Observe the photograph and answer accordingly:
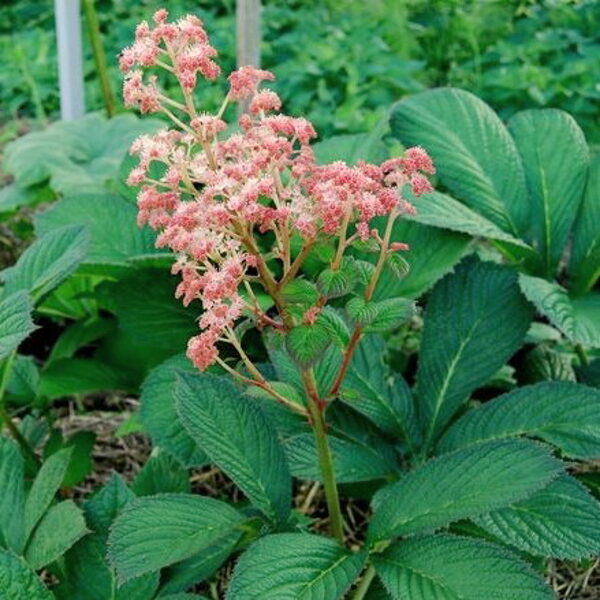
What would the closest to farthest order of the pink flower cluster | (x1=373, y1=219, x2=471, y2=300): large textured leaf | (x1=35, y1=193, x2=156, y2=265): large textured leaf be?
1. the pink flower cluster
2. (x1=373, y1=219, x2=471, y2=300): large textured leaf
3. (x1=35, y1=193, x2=156, y2=265): large textured leaf

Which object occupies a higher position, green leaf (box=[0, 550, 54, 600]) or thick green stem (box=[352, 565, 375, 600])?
green leaf (box=[0, 550, 54, 600])

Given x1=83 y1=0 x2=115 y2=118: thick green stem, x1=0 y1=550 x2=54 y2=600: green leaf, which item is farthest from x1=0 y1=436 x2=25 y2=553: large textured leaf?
x1=83 y1=0 x2=115 y2=118: thick green stem

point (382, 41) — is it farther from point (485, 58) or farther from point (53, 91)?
point (53, 91)

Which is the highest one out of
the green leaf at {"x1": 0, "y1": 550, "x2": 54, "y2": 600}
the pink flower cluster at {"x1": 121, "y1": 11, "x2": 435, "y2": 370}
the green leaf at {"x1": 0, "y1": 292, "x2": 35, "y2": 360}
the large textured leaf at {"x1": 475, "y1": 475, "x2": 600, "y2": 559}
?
the pink flower cluster at {"x1": 121, "y1": 11, "x2": 435, "y2": 370}

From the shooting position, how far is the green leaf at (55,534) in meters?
1.39

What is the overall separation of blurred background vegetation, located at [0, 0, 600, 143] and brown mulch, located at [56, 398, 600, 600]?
4.41 ft

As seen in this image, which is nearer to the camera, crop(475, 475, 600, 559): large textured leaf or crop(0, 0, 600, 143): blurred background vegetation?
crop(475, 475, 600, 559): large textured leaf

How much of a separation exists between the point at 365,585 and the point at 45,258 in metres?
0.61

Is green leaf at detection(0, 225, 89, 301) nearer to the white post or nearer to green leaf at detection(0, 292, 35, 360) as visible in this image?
green leaf at detection(0, 292, 35, 360)

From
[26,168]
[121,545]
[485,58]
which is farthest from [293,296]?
[485,58]

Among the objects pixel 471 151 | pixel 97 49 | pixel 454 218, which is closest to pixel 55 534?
pixel 454 218

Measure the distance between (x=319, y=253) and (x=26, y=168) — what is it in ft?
3.92

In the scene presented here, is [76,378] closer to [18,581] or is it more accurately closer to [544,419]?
[18,581]

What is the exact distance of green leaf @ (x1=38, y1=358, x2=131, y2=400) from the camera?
6.16 ft
